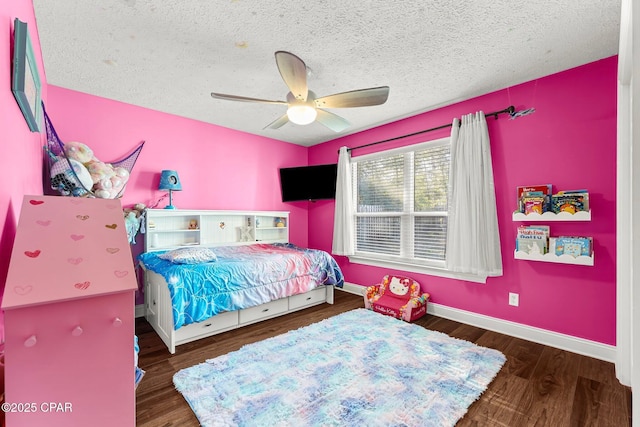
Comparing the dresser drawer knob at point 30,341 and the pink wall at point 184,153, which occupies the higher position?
the pink wall at point 184,153

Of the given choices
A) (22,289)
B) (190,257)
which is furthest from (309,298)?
(22,289)

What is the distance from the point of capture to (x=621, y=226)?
189 cm

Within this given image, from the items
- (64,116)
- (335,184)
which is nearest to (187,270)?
(64,116)

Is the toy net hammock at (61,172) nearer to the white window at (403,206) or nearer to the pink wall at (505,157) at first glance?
the pink wall at (505,157)

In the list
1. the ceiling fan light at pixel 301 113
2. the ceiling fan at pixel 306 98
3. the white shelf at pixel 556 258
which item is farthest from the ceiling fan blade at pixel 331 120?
the white shelf at pixel 556 258

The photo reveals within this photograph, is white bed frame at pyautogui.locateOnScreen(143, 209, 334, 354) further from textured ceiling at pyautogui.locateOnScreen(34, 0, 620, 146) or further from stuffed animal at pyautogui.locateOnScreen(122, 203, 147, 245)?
textured ceiling at pyautogui.locateOnScreen(34, 0, 620, 146)

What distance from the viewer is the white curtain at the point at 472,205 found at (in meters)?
2.66

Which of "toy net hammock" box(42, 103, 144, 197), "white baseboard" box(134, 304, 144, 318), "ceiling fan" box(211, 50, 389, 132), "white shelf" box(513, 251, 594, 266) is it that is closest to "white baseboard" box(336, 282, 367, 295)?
"white shelf" box(513, 251, 594, 266)

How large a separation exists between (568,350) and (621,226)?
3.87 ft

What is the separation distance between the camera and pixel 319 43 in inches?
78.1

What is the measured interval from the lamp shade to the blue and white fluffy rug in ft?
6.56

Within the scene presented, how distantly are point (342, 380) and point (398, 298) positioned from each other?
162 cm

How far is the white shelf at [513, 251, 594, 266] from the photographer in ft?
7.07

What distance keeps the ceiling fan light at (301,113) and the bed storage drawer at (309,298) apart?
→ 201 centimetres
